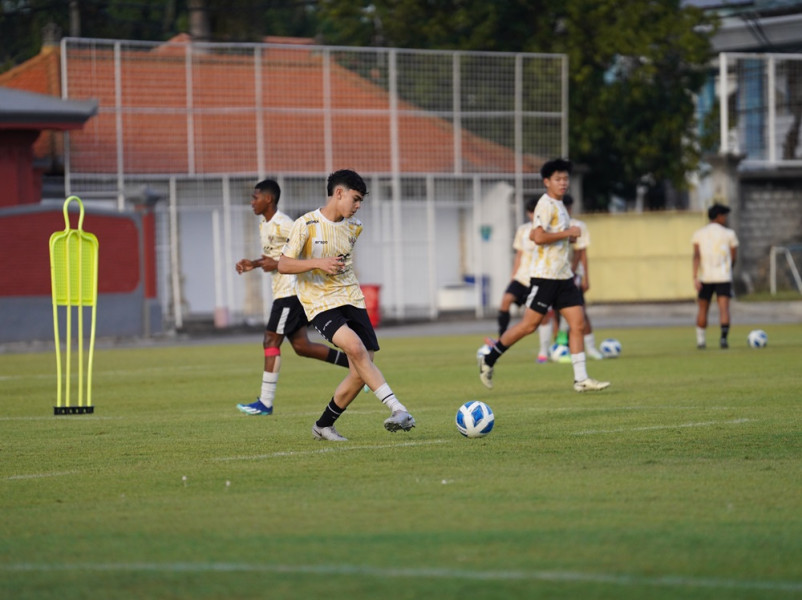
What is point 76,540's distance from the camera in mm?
6605

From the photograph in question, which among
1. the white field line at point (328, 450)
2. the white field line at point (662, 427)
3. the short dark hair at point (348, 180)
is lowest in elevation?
the white field line at point (662, 427)

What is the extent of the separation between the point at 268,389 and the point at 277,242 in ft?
4.53

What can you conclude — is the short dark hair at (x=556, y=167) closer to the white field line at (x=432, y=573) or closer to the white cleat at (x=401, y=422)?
the white cleat at (x=401, y=422)

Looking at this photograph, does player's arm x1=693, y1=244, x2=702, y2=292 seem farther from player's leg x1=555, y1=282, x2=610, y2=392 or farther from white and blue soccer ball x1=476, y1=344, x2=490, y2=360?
player's leg x1=555, y1=282, x2=610, y2=392

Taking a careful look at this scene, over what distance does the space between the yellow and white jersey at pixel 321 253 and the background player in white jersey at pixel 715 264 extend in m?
12.1

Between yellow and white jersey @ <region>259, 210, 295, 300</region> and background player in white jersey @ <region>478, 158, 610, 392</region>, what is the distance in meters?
2.47

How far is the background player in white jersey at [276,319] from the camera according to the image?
13.0 meters

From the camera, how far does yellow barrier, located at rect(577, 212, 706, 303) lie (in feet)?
121

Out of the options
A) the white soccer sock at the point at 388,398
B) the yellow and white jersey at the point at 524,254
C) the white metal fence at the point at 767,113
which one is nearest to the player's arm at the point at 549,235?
the yellow and white jersey at the point at 524,254

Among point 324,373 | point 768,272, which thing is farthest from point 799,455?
point 768,272

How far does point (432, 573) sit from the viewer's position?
571 cm

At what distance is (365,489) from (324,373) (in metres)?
11.3

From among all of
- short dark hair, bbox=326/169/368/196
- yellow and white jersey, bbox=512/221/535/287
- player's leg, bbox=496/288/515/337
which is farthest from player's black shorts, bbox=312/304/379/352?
player's leg, bbox=496/288/515/337

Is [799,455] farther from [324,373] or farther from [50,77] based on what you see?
[50,77]
